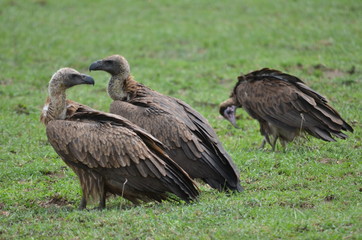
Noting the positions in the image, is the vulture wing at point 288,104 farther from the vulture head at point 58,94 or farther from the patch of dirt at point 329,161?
the vulture head at point 58,94

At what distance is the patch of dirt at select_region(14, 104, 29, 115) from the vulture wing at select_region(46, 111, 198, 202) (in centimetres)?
484

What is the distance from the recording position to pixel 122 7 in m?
21.1

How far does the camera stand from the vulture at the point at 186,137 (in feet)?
26.0

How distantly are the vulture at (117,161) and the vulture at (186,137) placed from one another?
1.64 ft

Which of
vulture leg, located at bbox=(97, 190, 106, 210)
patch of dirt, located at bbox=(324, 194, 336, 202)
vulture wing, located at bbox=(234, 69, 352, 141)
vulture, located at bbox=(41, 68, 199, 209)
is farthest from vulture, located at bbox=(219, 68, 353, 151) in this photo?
vulture leg, located at bbox=(97, 190, 106, 210)

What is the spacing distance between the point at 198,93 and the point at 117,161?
21.1 feet

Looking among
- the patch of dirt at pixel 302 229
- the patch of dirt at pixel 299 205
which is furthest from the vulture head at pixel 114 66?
the patch of dirt at pixel 302 229

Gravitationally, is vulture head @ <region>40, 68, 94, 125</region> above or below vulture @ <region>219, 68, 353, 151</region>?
above

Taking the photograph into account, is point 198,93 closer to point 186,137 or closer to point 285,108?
point 285,108

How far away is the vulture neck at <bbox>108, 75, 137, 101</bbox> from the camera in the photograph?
925 centimetres

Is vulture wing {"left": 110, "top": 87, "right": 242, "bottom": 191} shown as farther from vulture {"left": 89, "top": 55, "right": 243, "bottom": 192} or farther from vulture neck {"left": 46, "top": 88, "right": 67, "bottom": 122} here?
vulture neck {"left": 46, "top": 88, "right": 67, "bottom": 122}

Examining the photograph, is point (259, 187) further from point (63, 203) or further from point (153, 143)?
point (63, 203)

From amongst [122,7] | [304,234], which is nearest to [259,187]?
[304,234]

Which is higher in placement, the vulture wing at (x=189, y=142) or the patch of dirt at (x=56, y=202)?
the vulture wing at (x=189, y=142)
